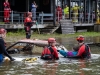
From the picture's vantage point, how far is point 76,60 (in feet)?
52.2

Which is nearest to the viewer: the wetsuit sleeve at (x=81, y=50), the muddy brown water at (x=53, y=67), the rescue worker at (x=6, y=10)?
the muddy brown water at (x=53, y=67)

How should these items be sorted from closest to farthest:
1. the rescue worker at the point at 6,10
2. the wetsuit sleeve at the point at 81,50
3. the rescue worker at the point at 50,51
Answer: the rescue worker at the point at 50,51 < the wetsuit sleeve at the point at 81,50 < the rescue worker at the point at 6,10

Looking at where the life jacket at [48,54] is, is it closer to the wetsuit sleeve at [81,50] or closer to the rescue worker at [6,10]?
the wetsuit sleeve at [81,50]

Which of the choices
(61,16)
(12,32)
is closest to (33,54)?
(12,32)

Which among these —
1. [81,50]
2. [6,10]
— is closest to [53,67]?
[81,50]

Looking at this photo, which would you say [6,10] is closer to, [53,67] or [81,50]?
[81,50]

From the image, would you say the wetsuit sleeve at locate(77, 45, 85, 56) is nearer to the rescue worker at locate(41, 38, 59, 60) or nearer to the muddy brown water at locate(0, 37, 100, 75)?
the muddy brown water at locate(0, 37, 100, 75)

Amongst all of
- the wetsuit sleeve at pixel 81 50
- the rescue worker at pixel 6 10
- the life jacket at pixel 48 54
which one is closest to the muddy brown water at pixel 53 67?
the life jacket at pixel 48 54

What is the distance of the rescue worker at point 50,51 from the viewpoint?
48.9 ft

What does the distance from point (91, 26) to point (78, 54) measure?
20.1 m

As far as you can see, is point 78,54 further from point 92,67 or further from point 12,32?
point 12,32

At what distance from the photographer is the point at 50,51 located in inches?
590

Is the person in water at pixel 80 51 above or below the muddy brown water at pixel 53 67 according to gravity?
above

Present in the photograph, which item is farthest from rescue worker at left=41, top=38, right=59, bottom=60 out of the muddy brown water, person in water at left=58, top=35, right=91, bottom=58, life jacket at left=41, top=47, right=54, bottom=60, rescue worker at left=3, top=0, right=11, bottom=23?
A: rescue worker at left=3, top=0, right=11, bottom=23
